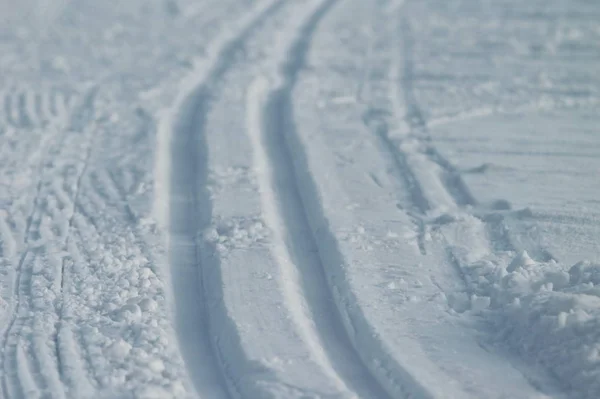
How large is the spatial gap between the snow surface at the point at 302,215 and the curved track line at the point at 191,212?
1cm

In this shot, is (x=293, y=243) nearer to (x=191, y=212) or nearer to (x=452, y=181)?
(x=191, y=212)

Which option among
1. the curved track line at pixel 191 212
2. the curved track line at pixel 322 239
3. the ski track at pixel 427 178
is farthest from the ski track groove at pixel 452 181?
the curved track line at pixel 191 212

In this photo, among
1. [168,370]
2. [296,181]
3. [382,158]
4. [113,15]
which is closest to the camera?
[168,370]

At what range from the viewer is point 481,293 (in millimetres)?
3584

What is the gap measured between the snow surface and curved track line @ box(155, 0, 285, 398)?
0.5 inches

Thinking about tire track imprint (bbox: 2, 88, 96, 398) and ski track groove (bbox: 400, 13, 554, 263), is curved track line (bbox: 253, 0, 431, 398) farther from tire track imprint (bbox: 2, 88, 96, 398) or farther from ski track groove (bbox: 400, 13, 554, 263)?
tire track imprint (bbox: 2, 88, 96, 398)

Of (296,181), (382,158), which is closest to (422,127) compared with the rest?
(382,158)

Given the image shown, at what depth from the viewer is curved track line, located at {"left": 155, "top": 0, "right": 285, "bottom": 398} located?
323 centimetres

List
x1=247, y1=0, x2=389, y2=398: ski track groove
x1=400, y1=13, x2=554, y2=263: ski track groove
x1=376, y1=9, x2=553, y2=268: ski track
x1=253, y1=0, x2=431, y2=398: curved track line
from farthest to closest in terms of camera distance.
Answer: x1=376, y1=9, x2=553, y2=268: ski track < x1=400, y1=13, x2=554, y2=263: ski track groove < x1=247, y1=0, x2=389, y2=398: ski track groove < x1=253, y1=0, x2=431, y2=398: curved track line

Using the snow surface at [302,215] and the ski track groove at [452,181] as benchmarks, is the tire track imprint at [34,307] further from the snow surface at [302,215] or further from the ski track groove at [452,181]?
the ski track groove at [452,181]

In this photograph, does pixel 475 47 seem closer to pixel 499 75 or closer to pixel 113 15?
pixel 499 75

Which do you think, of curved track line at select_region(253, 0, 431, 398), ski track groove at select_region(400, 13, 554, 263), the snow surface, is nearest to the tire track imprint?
the snow surface

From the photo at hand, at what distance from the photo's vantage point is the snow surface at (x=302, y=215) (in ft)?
10.2

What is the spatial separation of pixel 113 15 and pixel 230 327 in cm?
686
